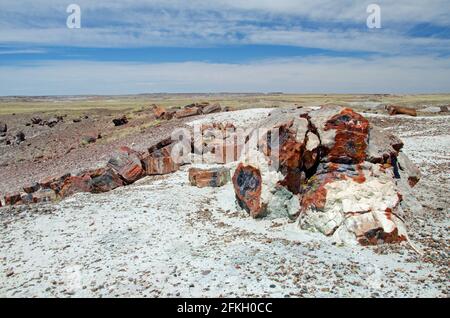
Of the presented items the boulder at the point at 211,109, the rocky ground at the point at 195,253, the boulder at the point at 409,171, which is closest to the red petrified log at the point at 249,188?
the rocky ground at the point at 195,253

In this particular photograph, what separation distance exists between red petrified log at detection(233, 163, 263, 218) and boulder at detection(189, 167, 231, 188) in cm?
276

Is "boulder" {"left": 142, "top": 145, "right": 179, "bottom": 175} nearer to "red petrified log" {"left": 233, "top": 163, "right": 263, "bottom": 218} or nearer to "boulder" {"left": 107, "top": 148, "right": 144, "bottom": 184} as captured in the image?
"boulder" {"left": 107, "top": 148, "right": 144, "bottom": 184}

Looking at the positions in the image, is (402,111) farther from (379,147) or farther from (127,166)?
(127,166)

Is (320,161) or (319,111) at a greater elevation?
(319,111)

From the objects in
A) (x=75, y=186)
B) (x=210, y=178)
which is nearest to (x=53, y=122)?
(x=75, y=186)

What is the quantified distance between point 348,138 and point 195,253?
572 centimetres

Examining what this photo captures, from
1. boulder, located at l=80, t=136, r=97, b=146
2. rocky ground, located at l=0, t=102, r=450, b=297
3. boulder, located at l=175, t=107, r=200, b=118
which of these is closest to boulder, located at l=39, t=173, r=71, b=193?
rocky ground, located at l=0, t=102, r=450, b=297

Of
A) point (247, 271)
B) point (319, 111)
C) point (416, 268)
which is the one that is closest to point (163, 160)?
point (319, 111)

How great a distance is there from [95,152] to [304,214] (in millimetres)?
22727

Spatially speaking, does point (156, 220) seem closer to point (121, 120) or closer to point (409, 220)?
point (409, 220)

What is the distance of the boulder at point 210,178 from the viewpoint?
1675 cm

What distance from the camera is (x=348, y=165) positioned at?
39.3 feet

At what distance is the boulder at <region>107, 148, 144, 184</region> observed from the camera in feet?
62.6

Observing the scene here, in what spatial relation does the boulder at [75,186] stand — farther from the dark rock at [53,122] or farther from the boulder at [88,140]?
the dark rock at [53,122]
